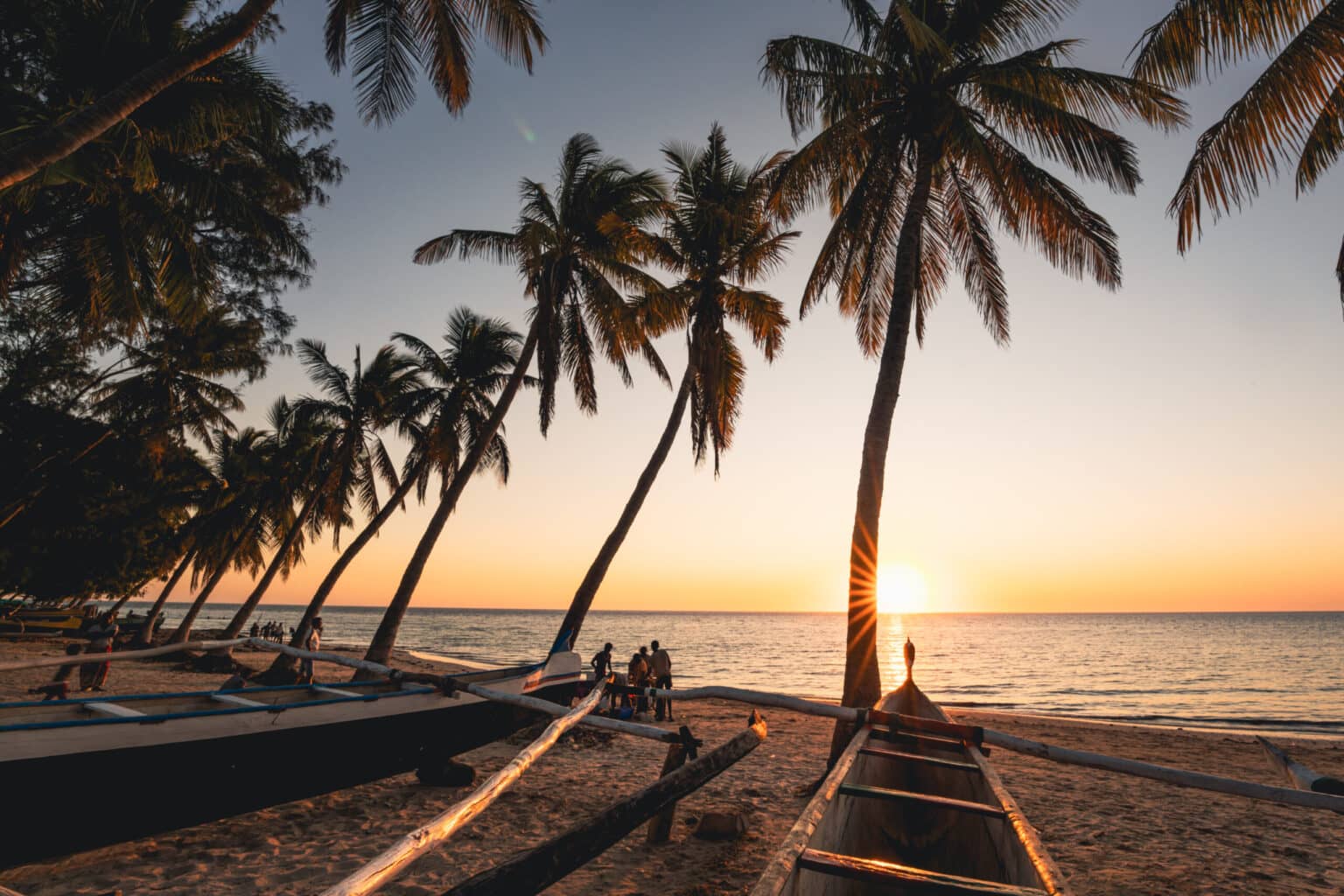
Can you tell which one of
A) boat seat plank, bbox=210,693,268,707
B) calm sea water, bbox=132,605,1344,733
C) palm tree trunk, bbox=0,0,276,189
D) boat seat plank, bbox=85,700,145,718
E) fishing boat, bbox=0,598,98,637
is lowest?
calm sea water, bbox=132,605,1344,733

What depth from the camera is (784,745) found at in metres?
11.3

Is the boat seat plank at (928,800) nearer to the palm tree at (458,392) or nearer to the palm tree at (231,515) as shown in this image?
the palm tree at (458,392)

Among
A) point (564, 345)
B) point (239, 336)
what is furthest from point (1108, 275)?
point (239, 336)

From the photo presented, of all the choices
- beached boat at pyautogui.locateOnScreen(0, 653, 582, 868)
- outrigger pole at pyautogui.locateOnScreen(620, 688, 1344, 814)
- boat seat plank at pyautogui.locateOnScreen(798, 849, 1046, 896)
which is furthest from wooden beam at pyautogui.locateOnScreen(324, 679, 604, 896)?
beached boat at pyautogui.locateOnScreen(0, 653, 582, 868)

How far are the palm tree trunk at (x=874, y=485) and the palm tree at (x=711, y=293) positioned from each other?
458 centimetres

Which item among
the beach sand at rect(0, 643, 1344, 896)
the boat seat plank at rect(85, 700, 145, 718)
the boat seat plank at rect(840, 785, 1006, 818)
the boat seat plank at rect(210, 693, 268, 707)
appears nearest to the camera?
the boat seat plank at rect(840, 785, 1006, 818)

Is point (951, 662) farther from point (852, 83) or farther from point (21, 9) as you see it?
point (21, 9)

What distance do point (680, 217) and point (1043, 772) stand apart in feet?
40.0

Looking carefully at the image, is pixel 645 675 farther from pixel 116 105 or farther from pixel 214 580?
pixel 214 580

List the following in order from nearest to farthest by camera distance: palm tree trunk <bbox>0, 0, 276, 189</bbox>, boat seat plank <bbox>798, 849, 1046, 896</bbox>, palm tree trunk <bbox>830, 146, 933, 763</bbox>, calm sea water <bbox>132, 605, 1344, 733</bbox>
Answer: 1. boat seat plank <bbox>798, 849, 1046, 896</bbox>
2. palm tree trunk <bbox>0, 0, 276, 189</bbox>
3. palm tree trunk <bbox>830, 146, 933, 763</bbox>
4. calm sea water <bbox>132, 605, 1344, 733</bbox>

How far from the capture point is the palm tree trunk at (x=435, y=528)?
12.3 meters

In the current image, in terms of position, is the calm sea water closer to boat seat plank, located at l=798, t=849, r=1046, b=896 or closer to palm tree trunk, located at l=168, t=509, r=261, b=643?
palm tree trunk, located at l=168, t=509, r=261, b=643

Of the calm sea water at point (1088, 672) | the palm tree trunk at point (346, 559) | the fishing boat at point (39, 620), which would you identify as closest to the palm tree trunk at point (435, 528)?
the palm tree trunk at point (346, 559)

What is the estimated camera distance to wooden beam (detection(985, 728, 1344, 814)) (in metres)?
3.92
